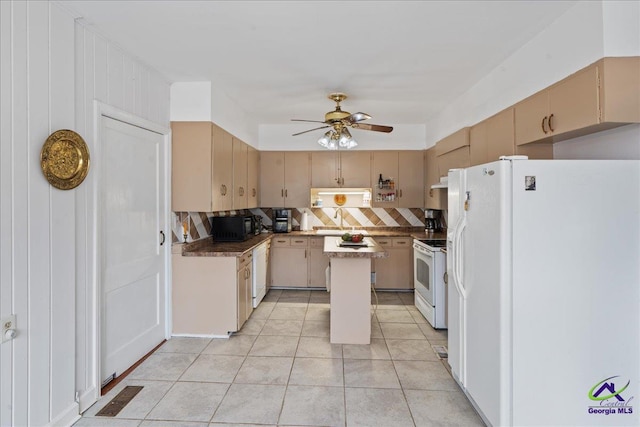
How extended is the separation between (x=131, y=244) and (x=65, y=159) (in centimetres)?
98

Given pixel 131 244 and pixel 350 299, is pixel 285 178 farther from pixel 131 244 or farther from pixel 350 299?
pixel 131 244

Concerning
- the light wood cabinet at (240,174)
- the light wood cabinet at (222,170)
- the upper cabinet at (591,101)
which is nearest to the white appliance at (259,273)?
the light wood cabinet at (240,174)

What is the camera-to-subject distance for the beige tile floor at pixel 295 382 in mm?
2131

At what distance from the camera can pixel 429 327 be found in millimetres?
3676

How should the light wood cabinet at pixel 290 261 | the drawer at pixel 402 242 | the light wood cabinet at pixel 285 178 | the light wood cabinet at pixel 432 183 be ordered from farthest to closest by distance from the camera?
the light wood cabinet at pixel 285 178 < the light wood cabinet at pixel 290 261 < the drawer at pixel 402 242 < the light wood cabinet at pixel 432 183

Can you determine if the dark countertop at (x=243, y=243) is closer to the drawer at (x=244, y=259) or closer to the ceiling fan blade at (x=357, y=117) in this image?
the drawer at (x=244, y=259)

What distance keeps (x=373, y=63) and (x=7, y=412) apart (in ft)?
11.0

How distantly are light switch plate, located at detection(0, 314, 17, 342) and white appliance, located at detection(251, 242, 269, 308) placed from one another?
240 centimetres

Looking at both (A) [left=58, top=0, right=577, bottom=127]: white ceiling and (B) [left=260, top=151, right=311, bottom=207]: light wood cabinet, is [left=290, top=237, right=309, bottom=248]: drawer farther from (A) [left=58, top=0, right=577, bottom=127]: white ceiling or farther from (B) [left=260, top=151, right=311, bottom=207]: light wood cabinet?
(A) [left=58, top=0, right=577, bottom=127]: white ceiling

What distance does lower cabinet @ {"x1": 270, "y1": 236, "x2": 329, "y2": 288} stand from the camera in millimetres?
5062

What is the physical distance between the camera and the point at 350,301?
324 centimetres

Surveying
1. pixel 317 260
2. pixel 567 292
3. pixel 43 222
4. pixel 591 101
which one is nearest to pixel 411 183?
pixel 317 260

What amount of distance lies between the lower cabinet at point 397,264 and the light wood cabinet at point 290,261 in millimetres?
1124

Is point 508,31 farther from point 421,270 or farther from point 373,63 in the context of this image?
point 421,270
